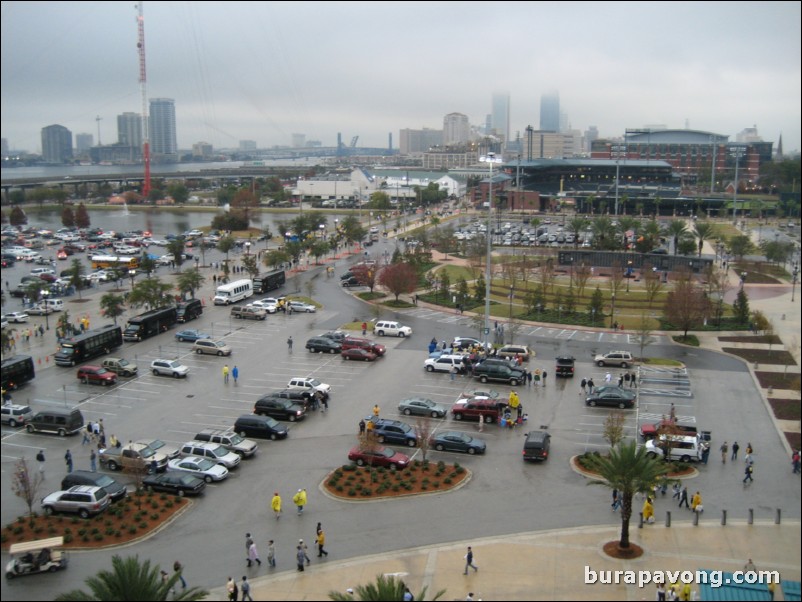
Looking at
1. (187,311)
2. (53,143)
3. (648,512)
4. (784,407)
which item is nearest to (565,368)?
(784,407)

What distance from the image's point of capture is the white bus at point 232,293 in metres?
25.2

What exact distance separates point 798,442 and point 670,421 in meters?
1.92

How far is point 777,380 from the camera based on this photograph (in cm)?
1603

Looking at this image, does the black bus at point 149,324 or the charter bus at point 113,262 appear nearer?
the black bus at point 149,324

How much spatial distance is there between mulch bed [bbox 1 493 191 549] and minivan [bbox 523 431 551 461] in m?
5.29

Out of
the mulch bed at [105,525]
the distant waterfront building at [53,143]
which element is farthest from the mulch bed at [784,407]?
the distant waterfront building at [53,143]

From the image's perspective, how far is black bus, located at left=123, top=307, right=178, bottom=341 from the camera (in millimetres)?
20125

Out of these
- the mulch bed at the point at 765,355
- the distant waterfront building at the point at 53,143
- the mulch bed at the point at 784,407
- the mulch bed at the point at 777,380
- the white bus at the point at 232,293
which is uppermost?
the distant waterfront building at the point at 53,143

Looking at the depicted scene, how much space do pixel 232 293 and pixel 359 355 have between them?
8.76m

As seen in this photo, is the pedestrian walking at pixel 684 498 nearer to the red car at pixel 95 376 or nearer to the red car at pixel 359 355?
the red car at pixel 359 355

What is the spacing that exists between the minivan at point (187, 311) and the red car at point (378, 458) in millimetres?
11883

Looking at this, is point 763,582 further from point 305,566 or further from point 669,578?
point 305,566

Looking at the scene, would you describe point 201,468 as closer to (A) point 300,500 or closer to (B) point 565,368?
(A) point 300,500

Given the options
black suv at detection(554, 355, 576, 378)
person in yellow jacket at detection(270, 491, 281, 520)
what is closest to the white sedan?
person in yellow jacket at detection(270, 491, 281, 520)
